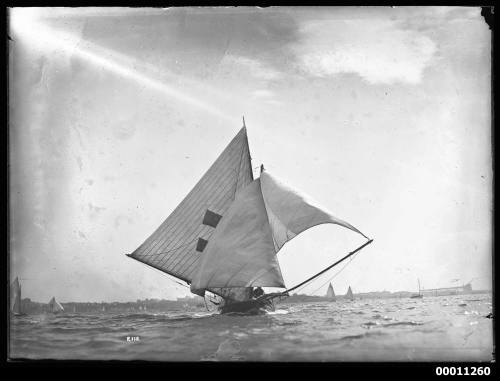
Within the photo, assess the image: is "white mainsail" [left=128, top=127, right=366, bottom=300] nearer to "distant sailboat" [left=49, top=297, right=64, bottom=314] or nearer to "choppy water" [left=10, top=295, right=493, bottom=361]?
"choppy water" [left=10, top=295, right=493, bottom=361]

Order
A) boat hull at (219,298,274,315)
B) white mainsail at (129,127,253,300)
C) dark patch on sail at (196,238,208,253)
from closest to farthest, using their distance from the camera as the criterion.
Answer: white mainsail at (129,127,253,300) → boat hull at (219,298,274,315) → dark patch on sail at (196,238,208,253)

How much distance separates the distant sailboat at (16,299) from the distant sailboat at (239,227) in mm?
2260

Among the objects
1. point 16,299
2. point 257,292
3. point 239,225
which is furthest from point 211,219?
point 16,299

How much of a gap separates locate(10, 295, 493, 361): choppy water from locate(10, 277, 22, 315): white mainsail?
6.7 inches

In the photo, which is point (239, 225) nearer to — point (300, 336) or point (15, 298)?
point (300, 336)

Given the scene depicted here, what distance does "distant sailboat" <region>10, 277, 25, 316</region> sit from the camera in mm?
12070

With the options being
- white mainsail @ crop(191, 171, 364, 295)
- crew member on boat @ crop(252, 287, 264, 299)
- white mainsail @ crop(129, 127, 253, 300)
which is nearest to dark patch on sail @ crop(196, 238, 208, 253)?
white mainsail @ crop(129, 127, 253, 300)

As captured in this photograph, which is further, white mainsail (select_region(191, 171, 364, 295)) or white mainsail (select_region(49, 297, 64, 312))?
white mainsail (select_region(191, 171, 364, 295))

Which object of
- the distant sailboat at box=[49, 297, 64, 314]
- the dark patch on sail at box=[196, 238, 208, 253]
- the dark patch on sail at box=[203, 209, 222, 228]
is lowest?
the distant sailboat at box=[49, 297, 64, 314]

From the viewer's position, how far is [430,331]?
11.9 metres

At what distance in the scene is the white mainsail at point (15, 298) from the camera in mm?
12070

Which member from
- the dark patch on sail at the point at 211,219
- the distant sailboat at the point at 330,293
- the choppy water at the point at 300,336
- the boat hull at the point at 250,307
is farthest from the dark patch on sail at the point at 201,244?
the distant sailboat at the point at 330,293

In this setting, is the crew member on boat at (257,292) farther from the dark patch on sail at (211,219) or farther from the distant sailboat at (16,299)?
the distant sailboat at (16,299)

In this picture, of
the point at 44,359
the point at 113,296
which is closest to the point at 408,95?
the point at 113,296
